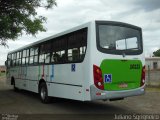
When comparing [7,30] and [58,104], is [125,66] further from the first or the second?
[7,30]

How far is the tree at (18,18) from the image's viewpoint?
15.4 metres

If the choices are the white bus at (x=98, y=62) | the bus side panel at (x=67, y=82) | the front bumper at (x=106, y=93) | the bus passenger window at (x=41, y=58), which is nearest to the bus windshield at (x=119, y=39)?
the white bus at (x=98, y=62)

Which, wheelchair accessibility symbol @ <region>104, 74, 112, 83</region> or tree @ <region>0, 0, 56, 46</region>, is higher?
tree @ <region>0, 0, 56, 46</region>

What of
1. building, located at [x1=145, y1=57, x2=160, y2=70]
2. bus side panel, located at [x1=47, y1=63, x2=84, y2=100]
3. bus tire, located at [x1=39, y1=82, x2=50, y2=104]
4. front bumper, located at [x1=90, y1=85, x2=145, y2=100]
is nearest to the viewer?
front bumper, located at [x1=90, y1=85, x2=145, y2=100]

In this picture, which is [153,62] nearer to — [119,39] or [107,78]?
[119,39]

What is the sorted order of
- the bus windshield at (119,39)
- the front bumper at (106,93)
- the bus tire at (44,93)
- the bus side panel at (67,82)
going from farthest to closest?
the bus tire at (44,93), the bus side panel at (67,82), the bus windshield at (119,39), the front bumper at (106,93)

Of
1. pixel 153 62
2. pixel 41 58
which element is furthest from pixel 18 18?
pixel 153 62

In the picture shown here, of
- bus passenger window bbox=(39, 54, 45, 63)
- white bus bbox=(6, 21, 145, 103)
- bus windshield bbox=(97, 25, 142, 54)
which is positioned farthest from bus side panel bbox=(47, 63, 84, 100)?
bus passenger window bbox=(39, 54, 45, 63)

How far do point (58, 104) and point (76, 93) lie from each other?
10.0ft

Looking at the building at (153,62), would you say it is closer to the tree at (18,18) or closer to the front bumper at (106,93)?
the tree at (18,18)

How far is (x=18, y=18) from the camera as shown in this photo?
1641cm

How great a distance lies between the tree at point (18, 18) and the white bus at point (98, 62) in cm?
386

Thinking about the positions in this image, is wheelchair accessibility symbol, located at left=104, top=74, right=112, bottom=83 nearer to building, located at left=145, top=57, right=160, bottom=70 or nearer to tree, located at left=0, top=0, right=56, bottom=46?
tree, located at left=0, top=0, right=56, bottom=46

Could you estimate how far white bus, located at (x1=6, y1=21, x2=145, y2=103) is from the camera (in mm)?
9766
